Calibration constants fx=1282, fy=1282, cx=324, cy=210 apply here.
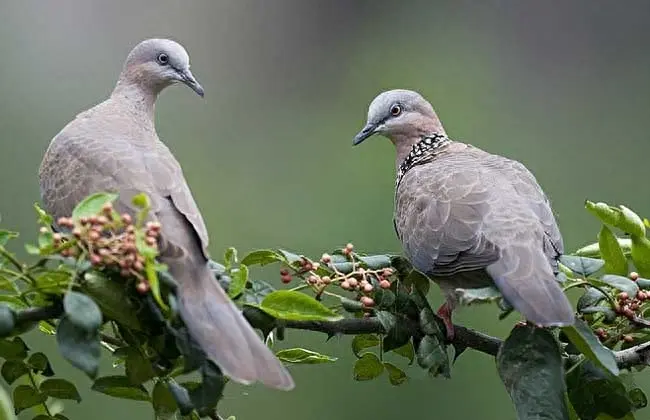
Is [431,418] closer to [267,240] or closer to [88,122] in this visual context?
[267,240]

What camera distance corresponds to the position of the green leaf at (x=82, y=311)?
1.11 meters

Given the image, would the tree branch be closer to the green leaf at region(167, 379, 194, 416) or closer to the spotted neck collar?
the green leaf at region(167, 379, 194, 416)

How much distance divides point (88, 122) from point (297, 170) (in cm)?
248

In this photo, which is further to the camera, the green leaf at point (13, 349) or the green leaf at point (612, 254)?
the green leaf at point (612, 254)

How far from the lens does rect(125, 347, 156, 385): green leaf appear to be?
1252 mm

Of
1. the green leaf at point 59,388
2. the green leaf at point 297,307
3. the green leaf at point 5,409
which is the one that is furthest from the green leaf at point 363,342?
the green leaf at point 5,409

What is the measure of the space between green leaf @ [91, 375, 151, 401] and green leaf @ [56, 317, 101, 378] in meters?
0.15

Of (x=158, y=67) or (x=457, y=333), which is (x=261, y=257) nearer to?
(x=457, y=333)

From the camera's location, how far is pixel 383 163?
4.12 m

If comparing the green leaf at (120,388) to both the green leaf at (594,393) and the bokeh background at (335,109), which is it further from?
the bokeh background at (335,109)

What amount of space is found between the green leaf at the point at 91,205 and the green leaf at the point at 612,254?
1.96ft

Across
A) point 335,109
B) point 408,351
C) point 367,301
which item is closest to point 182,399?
point 367,301

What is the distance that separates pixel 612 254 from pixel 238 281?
0.46 m

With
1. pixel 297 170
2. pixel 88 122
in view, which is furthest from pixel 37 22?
pixel 88 122
